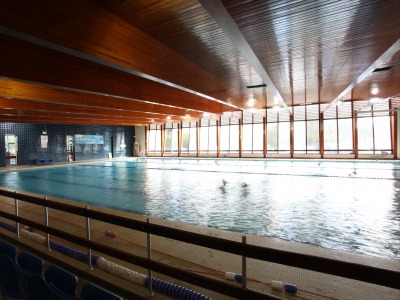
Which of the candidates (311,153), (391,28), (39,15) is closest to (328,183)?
(391,28)

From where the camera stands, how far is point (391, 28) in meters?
4.96

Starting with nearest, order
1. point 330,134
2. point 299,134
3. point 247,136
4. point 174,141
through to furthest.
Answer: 1. point 330,134
2. point 299,134
3. point 247,136
4. point 174,141

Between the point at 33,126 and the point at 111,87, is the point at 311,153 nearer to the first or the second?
the point at 111,87

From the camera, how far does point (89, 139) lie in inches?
952

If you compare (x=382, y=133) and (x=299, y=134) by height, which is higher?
(x=299, y=134)

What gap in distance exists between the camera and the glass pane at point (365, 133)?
1886 centimetres

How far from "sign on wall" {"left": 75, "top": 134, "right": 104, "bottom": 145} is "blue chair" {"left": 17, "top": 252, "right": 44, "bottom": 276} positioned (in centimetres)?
2304

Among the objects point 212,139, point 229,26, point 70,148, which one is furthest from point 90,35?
point 212,139

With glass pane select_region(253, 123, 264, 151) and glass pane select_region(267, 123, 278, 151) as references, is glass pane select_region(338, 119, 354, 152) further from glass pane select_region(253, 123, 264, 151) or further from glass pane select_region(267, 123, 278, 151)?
glass pane select_region(253, 123, 264, 151)

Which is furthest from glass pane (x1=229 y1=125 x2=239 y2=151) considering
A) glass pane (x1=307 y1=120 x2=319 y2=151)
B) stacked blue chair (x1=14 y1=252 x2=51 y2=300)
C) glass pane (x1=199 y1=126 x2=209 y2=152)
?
stacked blue chair (x1=14 y1=252 x2=51 y2=300)

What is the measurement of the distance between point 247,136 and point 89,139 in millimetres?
14768

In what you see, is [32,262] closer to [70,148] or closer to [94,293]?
[94,293]

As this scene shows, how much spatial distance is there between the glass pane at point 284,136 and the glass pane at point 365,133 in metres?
5.09

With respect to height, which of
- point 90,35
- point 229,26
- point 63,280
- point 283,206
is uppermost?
point 229,26
